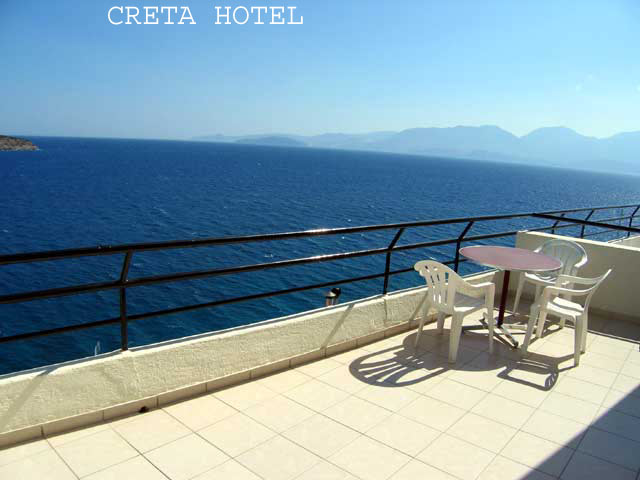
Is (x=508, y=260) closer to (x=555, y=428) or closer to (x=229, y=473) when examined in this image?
(x=555, y=428)

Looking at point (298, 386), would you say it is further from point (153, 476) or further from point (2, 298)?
point (2, 298)

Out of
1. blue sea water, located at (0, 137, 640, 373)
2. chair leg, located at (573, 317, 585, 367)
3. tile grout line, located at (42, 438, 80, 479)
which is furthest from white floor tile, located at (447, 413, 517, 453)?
blue sea water, located at (0, 137, 640, 373)

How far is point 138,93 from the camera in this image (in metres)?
65.2

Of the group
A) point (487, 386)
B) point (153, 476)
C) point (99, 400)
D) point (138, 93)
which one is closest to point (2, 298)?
point (99, 400)

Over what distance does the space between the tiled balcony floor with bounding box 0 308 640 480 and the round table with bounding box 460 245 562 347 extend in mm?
850

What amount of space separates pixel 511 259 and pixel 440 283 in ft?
2.96

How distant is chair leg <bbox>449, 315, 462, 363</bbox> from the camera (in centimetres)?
371

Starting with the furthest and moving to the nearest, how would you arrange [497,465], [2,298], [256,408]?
[256,408]
[497,465]
[2,298]

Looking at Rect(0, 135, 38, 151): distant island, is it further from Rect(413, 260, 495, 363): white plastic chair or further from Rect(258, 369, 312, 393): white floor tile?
Rect(413, 260, 495, 363): white plastic chair

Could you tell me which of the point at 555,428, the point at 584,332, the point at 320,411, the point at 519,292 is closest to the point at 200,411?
the point at 320,411

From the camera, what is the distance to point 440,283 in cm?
382

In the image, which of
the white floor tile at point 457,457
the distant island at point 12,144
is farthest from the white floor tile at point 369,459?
the distant island at point 12,144

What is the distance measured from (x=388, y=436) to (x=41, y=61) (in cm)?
8797

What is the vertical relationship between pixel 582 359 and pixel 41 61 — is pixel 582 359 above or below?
below
